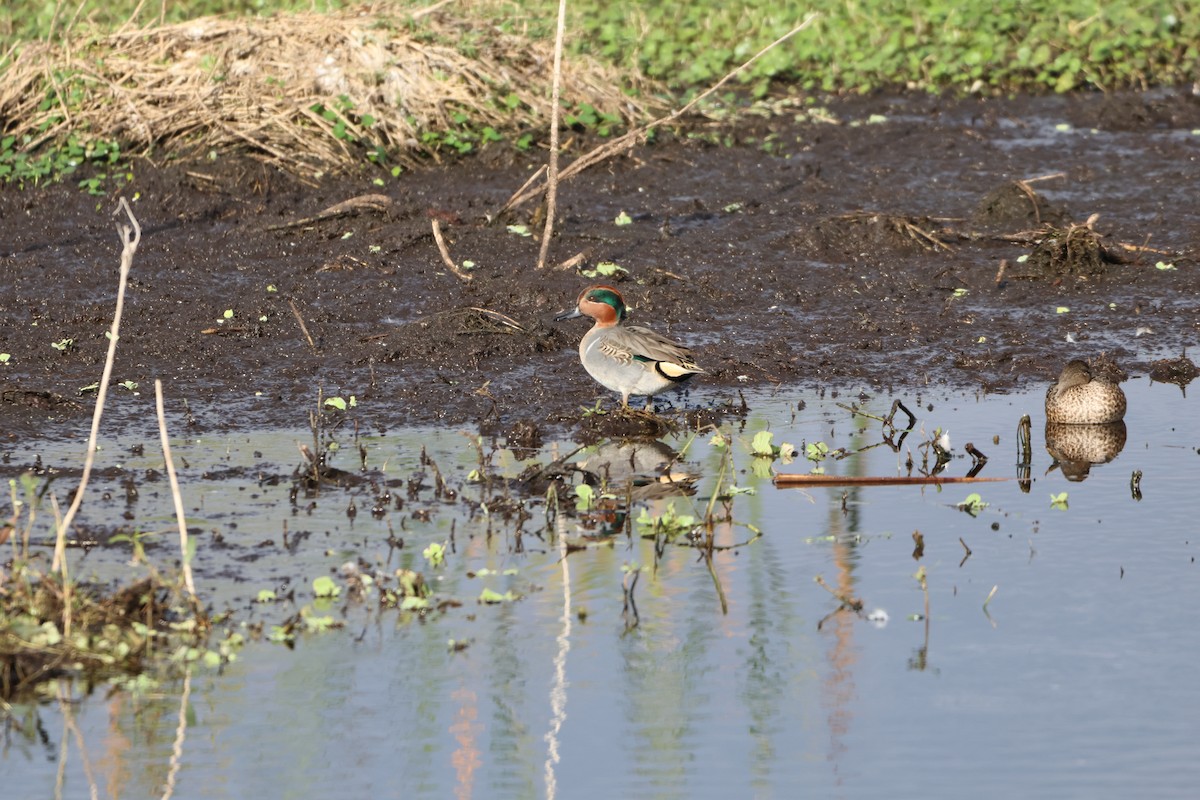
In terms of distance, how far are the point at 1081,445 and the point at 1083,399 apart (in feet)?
0.84

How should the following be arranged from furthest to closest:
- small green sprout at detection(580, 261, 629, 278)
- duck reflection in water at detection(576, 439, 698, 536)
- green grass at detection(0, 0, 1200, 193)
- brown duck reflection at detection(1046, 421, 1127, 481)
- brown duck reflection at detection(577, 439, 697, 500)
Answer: green grass at detection(0, 0, 1200, 193) → small green sprout at detection(580, 261, 629, 278) → brown duck reflection at detection(1046, 421, 1127, 481) → brown duck reflection at detection(577, 439, 697, 500) → duck reflection in water at detection(576, 439, 698, 536)

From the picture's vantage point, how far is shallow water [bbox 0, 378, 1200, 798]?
4.88m

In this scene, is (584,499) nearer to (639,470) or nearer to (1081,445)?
(639,470)

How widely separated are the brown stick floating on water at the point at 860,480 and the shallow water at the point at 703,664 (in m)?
0.05

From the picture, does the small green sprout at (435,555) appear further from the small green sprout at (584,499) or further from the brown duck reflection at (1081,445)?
the brown duck reflection at (1081,445)

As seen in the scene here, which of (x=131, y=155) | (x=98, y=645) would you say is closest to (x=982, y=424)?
(x=98, y=645)

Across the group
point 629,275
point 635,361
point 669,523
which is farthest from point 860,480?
point 629,275

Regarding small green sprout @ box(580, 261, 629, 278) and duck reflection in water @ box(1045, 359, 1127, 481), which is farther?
small green sprout @ box(580, 261, 629, 278)

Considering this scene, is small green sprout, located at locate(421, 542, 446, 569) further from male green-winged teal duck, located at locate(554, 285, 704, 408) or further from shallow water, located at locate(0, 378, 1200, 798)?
male green-winged teal duck, located at locate(554, 285, 704, 408)

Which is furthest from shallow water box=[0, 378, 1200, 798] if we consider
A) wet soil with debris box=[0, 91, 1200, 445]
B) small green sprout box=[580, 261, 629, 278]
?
small green sprout box=[580, 261, 629, 278]

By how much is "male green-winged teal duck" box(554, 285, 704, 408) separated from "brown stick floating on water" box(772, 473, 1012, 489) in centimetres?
80

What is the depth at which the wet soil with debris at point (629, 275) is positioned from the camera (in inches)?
352

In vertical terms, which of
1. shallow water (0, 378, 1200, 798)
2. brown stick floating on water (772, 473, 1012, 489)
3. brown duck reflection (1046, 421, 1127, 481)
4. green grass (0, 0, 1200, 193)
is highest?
green grass (0, 0, 1200, 193)

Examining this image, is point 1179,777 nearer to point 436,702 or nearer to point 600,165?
point 436,702
